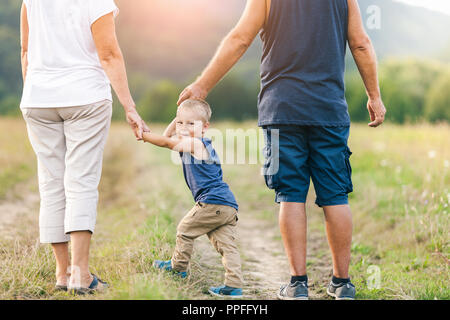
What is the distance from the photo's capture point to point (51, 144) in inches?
115

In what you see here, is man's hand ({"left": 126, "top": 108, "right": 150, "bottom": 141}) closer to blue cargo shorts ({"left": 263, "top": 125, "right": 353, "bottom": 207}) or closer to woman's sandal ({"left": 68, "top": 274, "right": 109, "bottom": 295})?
blue cargo shorts ({"left": 263, "top": 125, "right": 353, "bottom": 207})

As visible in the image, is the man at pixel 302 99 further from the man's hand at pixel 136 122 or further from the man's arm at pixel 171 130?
→ the man's hand at pixel 136 122

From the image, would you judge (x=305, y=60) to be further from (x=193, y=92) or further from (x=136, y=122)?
(x=136, y=122)

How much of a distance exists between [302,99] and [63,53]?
1388mm

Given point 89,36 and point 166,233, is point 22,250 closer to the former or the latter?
point 166,233

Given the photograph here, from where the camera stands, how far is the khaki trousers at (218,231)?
9.41 ft

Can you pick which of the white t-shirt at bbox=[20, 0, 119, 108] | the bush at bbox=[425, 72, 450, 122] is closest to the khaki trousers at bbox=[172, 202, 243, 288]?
the white t-shirt at bbox=[20, 0, 119, 108]

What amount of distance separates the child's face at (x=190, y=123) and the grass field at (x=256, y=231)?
85 cm

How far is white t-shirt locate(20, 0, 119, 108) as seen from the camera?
2791 millimetres

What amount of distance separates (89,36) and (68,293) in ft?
4.87

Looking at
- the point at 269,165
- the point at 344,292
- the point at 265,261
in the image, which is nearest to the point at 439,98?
the point at 265,261

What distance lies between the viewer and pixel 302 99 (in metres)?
2.77
